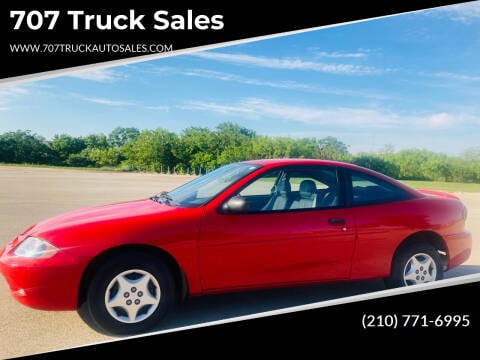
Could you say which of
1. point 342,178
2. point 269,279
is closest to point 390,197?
point 342,178

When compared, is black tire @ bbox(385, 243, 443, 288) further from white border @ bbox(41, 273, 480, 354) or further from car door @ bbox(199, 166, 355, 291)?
car door @ bbox(199, 166, 355, 291)

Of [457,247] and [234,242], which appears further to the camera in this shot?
[457,247]

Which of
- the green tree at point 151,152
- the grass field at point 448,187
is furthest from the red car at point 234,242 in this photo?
the green tree at point 151,152

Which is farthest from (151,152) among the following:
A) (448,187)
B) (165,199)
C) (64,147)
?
(165,199)

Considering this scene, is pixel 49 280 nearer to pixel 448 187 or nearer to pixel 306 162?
pixel 306 162

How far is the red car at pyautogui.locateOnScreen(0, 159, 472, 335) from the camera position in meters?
3.52

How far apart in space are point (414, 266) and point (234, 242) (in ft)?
6.65

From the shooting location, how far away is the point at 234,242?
382cm

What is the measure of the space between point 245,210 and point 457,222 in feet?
8.42

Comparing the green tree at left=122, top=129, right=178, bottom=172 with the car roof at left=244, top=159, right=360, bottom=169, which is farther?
the green tree at left=122, top=129, right=178, bottom=172

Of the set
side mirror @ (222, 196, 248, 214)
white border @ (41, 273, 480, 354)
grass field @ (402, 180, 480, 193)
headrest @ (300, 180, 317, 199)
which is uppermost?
headrest @ (300, 180, 317, 199)

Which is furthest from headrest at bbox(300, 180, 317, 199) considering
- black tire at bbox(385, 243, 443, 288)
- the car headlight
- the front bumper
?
the car headlight

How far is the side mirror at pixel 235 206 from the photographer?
381 cm

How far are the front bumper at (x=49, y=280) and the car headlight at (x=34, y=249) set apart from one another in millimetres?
42
